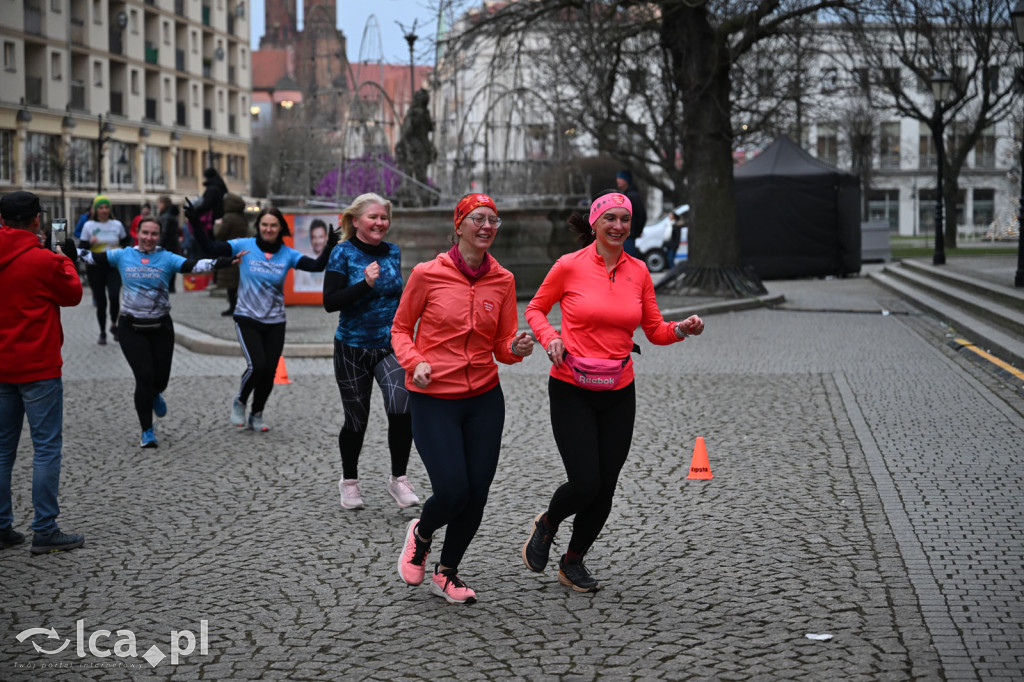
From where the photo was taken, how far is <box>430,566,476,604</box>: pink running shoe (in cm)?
536

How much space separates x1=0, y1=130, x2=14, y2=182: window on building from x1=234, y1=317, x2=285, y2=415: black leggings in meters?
39.3

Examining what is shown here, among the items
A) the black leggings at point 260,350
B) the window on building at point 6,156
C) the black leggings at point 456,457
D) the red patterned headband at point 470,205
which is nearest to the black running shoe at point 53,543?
the black leggings at point 456,457

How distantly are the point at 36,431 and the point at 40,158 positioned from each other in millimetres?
41697

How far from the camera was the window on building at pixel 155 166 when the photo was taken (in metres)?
59.5

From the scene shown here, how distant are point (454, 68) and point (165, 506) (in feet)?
53.0

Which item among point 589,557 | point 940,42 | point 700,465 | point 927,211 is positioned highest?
point 940,42

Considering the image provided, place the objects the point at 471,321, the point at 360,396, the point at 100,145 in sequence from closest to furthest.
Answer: the point at 471,321 < the point at 360,396 < the point at 100,145

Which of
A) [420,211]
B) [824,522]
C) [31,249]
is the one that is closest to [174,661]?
[31,249]

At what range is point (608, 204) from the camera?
217 inches

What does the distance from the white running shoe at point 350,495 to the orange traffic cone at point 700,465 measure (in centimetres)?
214

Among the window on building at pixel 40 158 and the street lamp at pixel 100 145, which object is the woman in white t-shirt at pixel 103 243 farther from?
the street lamp at pixel 100 145

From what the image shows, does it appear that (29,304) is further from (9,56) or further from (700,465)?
(9,56)

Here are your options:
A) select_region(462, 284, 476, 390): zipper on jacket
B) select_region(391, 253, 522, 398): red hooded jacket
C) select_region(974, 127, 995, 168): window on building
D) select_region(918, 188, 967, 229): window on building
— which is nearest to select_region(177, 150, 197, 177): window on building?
select_region(918, 188, 967, 229): window on building

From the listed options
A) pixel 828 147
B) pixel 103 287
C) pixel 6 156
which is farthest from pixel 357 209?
pixel 828 147
